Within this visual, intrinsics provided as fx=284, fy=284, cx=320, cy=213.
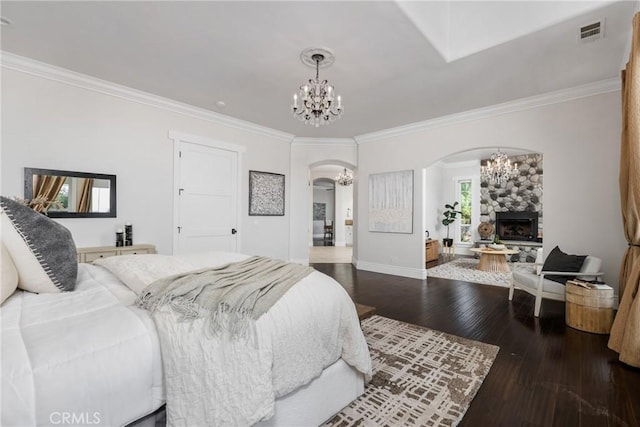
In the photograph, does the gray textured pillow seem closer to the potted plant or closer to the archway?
the archway

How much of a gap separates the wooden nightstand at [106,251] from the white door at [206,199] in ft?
2.05

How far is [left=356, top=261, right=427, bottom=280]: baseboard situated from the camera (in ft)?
17.6

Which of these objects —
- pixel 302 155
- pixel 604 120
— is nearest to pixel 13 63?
pixel 302 155

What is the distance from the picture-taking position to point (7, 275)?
1299 millimetres

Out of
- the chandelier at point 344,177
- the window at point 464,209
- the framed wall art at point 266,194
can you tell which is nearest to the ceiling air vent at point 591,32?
the framed wall art at point 266,194

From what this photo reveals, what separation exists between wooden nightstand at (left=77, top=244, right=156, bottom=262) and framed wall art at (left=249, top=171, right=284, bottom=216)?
1.99 meters

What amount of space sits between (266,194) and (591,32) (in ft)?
16.1

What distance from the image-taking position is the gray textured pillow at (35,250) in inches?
54.9

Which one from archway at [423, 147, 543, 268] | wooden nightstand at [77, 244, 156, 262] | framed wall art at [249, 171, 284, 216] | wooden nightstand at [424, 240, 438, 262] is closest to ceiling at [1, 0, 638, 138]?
framed wall art at [249, 171, 284, 216]

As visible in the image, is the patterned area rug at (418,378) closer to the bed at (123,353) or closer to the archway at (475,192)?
the bed at (123,353)

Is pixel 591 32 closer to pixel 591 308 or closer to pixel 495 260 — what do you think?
pixel 591 308

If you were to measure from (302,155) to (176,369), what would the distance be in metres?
5.56

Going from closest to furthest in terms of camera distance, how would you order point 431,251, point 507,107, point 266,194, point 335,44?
1. point 335,44
2. point 507,107
3. point 266,194
4. point 431,251

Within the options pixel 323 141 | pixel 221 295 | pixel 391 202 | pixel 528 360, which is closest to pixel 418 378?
pixel 528 360
